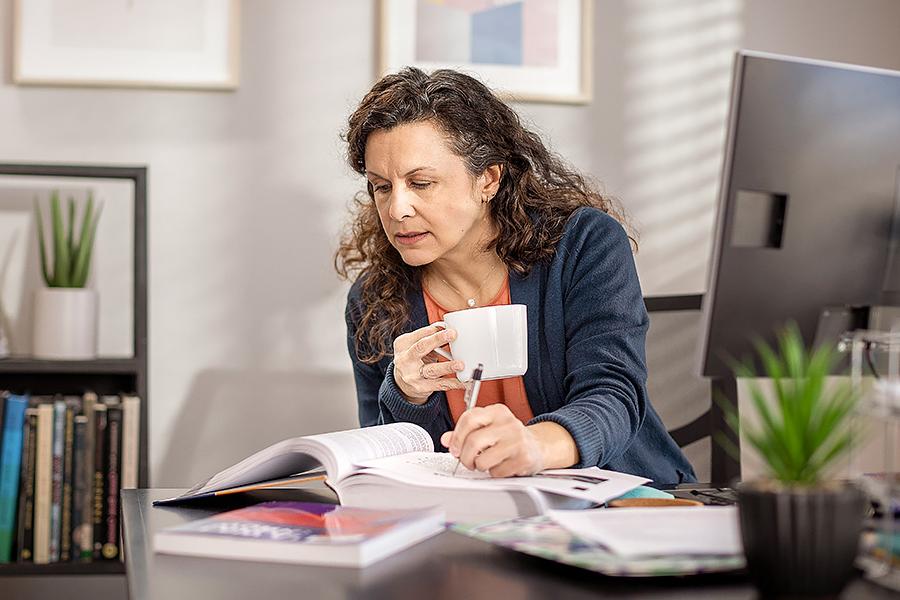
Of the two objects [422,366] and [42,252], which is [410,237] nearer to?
[422,366]

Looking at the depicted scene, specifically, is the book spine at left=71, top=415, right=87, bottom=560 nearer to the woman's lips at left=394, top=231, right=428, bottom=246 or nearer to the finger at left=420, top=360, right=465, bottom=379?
the woman's lips at left=394, top=231, right=428, bottom=246

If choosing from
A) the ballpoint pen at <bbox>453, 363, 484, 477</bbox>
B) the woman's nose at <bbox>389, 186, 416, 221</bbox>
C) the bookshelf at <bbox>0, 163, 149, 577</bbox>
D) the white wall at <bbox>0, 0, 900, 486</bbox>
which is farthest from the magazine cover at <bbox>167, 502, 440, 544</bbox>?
the white wall at <bbox>0, 0, 900, 486</bbox>

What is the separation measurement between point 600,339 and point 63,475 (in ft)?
4.01

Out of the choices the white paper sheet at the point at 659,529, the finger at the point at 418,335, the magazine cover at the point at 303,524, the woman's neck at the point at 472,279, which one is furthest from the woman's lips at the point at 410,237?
the white paper sheet at the point at 659,529

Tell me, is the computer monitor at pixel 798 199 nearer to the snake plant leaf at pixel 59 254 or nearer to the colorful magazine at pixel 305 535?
the colorful magazine at pixel 305 535

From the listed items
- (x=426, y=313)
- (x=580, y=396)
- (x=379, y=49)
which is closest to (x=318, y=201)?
(x=379, y=49)

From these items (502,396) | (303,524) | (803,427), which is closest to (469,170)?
(502,396)

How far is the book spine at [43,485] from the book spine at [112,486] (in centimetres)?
11

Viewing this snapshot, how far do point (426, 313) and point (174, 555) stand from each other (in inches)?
36.8

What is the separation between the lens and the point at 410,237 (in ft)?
5.31

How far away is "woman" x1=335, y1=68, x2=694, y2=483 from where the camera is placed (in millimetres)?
1460

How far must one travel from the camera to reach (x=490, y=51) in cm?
259

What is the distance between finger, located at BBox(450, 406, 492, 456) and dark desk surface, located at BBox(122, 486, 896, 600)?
19 cm

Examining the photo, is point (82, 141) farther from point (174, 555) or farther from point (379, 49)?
point (174, 555)
